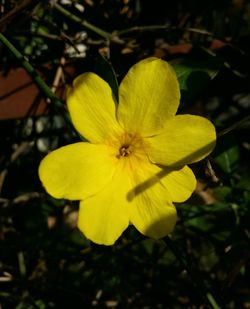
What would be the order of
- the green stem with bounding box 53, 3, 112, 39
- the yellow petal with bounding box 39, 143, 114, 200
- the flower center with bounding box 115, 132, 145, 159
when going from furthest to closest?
1. the green stem with bounding box 53, 3, 112, 39
2. the flower center with bounding box 115, 132, 145, 159
3. the yellow petal with bounding box 39, 143, 114, 200

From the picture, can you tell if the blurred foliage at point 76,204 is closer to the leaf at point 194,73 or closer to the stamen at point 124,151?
the leaf at point 194,73

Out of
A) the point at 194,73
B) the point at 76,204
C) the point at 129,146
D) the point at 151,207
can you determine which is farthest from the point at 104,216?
the point at 76,204

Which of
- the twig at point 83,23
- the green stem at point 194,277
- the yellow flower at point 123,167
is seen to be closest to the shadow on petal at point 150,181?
the yellow flower at point 123,167

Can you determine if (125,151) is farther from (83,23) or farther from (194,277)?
(83,23)

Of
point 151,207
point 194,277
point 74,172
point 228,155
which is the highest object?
point 74,172

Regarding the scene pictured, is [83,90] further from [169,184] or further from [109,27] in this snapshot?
[109,27]

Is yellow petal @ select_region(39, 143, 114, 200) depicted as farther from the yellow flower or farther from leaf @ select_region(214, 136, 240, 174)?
leaf @ select_region(214, 136, 240, 174)

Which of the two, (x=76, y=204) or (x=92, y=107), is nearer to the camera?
(x=92, y=107)

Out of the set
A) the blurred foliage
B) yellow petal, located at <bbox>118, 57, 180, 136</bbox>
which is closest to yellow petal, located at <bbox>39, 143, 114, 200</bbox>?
yellow petal, located at <bbox>118, 57, 180, 136</bbox>
